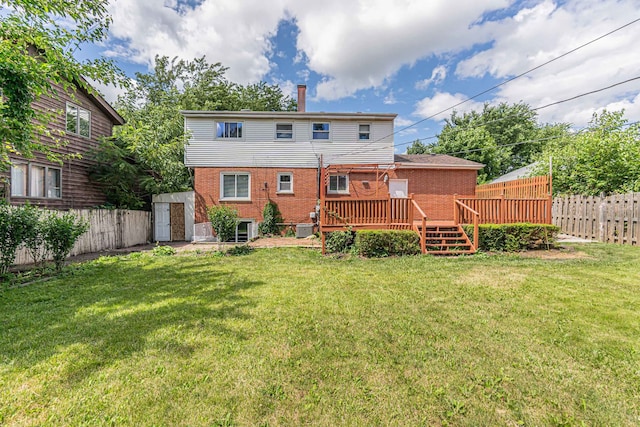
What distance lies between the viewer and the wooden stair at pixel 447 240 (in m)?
8.56

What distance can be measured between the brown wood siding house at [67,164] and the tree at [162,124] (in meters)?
0.67

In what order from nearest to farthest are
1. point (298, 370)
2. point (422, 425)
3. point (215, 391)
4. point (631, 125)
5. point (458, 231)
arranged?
point (422, 425), point (215, 391), point (298, 370), point (458, 231), point (631, 125)

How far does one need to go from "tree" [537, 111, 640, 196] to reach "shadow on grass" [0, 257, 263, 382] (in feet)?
54.9

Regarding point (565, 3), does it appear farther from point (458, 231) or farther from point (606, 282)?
point (606, 282)

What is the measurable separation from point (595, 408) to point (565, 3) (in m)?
10.6

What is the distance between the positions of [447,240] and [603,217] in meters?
6.91

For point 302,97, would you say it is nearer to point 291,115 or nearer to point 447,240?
point 291,115

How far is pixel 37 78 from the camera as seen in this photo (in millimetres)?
5281

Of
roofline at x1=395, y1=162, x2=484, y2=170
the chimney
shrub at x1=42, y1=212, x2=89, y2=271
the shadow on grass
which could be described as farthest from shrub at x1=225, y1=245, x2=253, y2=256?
the chimney

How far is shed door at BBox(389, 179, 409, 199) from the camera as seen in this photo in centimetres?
1462

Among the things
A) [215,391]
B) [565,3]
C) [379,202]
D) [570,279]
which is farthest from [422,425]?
[565,3]

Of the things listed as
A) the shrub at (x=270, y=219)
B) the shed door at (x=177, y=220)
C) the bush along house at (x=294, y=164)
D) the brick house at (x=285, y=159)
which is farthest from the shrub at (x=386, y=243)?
the shed door at (x=177, y=220)

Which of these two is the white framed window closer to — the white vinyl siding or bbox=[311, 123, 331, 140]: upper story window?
the white vinyl siding

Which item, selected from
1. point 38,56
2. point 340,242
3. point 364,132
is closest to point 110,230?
point 38,56
